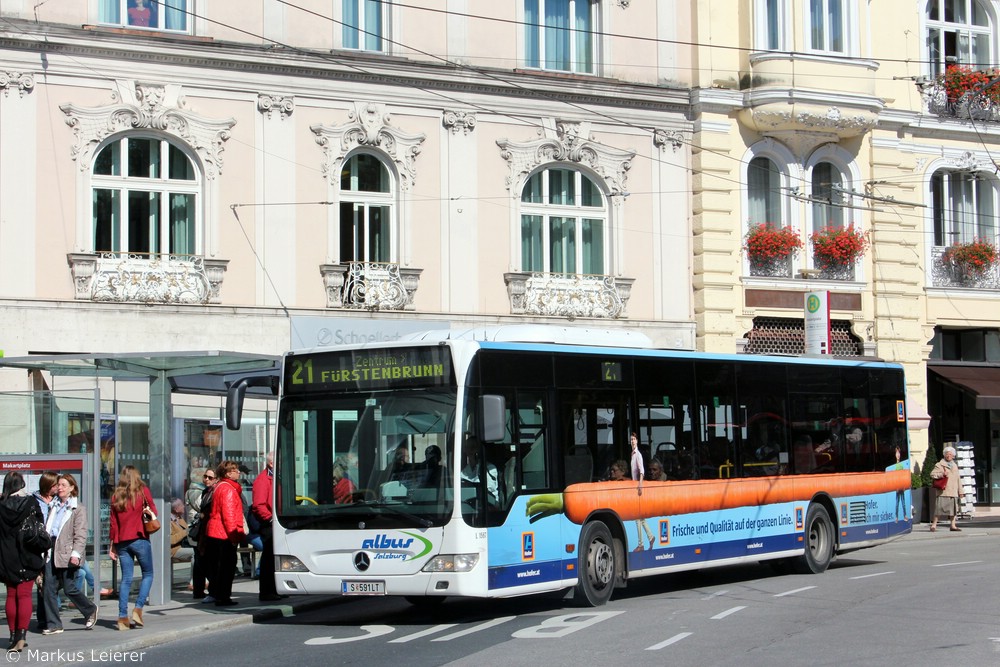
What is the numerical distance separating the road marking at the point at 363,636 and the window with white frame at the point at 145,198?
12.1 metres

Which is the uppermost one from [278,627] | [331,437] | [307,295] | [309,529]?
[307,295]

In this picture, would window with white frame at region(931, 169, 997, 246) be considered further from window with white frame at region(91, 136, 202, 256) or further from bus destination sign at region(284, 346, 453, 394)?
bus destination sign at region(284, 346, 453, 394)

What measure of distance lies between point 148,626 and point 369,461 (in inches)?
112

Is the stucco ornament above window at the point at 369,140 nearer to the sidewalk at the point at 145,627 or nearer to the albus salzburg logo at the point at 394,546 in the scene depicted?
the sidewalk at the point at 145,627

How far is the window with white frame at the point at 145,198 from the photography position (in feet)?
79.4

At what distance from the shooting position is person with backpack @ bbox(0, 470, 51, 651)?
41.5 ft

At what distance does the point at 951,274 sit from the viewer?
32.2m

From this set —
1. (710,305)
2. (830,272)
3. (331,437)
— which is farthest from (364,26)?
(331,437)

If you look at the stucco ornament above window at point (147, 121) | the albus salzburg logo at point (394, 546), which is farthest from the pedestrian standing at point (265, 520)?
the stucco ornament above window at point (147, 121)

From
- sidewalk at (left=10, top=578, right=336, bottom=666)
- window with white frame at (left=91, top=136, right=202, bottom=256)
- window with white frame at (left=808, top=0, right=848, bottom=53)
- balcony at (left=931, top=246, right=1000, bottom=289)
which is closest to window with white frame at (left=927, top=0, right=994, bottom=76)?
window with white frame at (left=808, top=0, right=848, bottom=53)

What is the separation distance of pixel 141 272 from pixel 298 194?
10.5 feet

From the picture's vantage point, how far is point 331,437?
1435 centimetres

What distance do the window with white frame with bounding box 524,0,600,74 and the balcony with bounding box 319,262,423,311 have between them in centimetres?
516

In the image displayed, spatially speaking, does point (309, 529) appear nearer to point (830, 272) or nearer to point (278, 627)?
point (278, 627)
